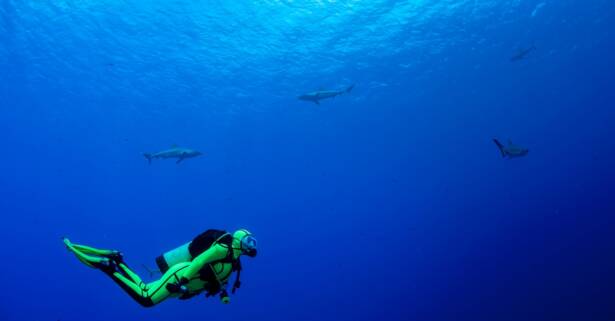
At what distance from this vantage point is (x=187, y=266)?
4250mm

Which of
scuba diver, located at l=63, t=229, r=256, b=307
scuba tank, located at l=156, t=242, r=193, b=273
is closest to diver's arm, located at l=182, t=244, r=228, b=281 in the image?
scuba diver, located at l=63, t=229, r=256, b=307

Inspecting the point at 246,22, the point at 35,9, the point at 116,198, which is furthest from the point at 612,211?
the point at 116,198

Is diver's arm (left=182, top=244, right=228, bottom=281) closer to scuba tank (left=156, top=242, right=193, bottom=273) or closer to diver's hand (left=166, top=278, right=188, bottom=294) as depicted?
diver's hand (left=166, top=278, right=188, bottom=294)

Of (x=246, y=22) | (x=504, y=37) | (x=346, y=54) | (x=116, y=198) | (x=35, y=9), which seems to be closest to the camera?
(x=35, y=9)

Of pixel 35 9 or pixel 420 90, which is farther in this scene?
pixel 420 90

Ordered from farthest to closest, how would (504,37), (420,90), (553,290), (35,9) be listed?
(420,90)
(504,37)
(553,290)
(35,9)

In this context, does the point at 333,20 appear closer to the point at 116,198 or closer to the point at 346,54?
the point at 346,54

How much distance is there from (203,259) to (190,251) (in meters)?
0.38

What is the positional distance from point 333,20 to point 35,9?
15164mm

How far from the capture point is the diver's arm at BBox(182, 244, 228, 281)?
4.20 meters

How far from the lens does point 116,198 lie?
71.1 metres

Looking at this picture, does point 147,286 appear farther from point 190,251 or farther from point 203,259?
point 203,259

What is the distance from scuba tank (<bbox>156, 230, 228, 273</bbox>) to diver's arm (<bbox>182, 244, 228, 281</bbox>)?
16 cm

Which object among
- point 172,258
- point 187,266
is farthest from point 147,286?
point 187,266
